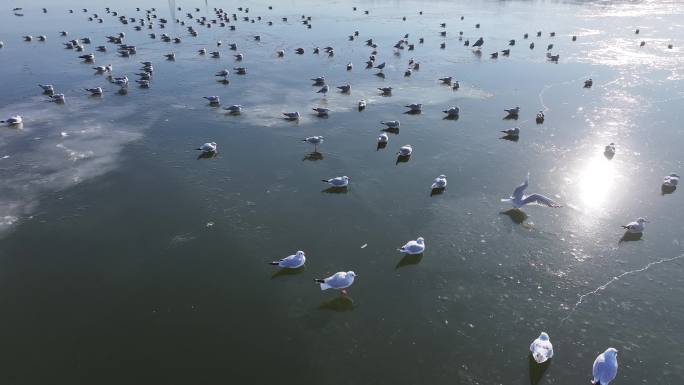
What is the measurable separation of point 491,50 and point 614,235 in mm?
38654

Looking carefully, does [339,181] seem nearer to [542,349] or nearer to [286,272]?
[286,272]

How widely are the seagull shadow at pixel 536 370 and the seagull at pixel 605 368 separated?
3.82 feet

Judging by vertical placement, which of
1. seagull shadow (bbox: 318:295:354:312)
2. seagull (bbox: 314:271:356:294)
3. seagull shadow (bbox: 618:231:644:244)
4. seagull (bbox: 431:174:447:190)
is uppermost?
seagull (bbox: 431:174:447:190)

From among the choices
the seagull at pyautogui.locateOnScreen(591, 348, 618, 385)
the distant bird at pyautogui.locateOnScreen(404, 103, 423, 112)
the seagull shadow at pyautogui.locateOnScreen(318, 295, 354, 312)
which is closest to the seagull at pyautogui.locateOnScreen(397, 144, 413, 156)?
the distant bird at pyautogui.locateOnScreen(404, 103, 423, 112)

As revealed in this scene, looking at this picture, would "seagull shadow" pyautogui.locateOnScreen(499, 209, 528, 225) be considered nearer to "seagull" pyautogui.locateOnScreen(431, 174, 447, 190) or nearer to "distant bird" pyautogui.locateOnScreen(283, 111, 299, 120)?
"seagull" pyautogui.locateOnScreen(431, 174, 447, 190)

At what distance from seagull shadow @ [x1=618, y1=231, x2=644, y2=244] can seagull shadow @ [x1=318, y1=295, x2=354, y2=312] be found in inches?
448

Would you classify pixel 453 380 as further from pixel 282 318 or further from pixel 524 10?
pixel 524 10

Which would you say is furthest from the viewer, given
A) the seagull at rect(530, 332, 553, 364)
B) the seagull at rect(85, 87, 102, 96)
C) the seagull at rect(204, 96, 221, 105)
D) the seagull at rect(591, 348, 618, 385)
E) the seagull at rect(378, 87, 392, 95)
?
the seagull at rect(378, 87, 392, 95)

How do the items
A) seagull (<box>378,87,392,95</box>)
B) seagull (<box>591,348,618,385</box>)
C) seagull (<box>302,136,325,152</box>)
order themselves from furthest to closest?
1. seagull (<box>378,87,392,95</box>)
2. seagull (<box>302,136,325,152</box>)
3. seagull (<box>591,348,618,385</box>)

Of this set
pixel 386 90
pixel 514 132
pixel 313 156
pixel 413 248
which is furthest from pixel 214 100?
pixel 413 248

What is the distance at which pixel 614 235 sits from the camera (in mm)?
17359

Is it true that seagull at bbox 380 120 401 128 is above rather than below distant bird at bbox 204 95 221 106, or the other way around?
below

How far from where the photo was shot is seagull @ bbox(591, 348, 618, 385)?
11.0m

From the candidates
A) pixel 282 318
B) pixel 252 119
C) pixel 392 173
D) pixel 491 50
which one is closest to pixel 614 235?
pixel 392 173
